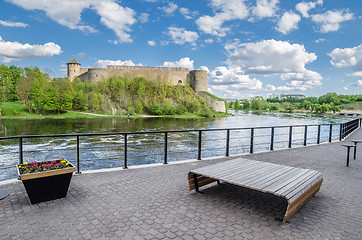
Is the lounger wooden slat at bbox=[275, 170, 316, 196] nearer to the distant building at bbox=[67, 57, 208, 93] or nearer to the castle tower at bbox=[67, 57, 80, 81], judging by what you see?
the distant building at bbox=[67, 57, 208, 93]

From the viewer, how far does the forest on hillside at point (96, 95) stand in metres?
47.9

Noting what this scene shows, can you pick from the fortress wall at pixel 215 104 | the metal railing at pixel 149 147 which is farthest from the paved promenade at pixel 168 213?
the fortress wall at pixel 215 104

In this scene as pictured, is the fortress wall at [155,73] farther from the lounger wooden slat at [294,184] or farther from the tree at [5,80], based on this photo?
the lounger wooden slat at [294,184]

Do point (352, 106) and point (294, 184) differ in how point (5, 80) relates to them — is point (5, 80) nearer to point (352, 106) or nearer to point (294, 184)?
point (294, 184)

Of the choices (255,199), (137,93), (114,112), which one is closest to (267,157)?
(255,199)

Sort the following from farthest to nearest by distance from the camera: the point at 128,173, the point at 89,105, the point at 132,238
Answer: the point at 89,105 → the point at 128,173 → the point at 132,238

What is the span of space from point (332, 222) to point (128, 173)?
3.78 metres

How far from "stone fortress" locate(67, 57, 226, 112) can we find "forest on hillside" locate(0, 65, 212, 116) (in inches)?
97.2

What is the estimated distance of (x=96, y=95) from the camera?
190ft

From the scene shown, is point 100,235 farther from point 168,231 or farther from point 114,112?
point 114,112

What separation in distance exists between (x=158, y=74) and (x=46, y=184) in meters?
72.0

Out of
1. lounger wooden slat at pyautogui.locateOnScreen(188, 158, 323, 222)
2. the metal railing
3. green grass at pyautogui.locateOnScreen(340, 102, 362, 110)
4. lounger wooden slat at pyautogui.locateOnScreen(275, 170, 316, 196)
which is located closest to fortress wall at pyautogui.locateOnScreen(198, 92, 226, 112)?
the metal railing

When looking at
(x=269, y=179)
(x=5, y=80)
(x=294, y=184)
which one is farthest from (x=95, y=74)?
(x=294, y=184)

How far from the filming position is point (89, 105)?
5672 centimetres
